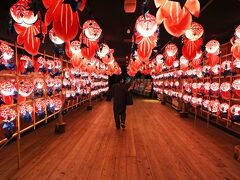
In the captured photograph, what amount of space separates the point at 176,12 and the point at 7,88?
2.76m

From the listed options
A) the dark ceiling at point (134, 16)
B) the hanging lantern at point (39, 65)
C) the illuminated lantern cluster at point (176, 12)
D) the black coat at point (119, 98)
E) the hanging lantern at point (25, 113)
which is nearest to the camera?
the illuminated lantern cluster at point (176, 12)

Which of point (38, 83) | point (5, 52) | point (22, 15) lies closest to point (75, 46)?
point (38, 83)

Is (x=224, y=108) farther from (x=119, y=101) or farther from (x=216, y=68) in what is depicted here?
(x=119, y=101)

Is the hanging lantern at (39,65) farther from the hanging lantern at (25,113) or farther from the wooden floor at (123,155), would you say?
the wooden floor at (123,155)

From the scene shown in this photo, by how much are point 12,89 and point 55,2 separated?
1.91m

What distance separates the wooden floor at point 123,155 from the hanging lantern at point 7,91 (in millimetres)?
1144

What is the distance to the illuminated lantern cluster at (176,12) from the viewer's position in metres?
2.33

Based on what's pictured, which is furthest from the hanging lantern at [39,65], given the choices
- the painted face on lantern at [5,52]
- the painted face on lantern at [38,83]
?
the painted face on lantern at [5,52]

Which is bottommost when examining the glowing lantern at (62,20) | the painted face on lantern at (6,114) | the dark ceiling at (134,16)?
the painted face on lantern at (6,114)

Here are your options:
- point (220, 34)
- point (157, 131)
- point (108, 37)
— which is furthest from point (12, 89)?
point (220, 34)

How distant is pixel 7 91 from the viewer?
10.8 ft

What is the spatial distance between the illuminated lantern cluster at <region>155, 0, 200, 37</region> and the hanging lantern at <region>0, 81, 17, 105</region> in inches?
101

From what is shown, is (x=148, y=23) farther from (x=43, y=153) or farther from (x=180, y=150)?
(x=43, y=153)

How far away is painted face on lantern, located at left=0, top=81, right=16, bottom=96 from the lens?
10.7 ft
